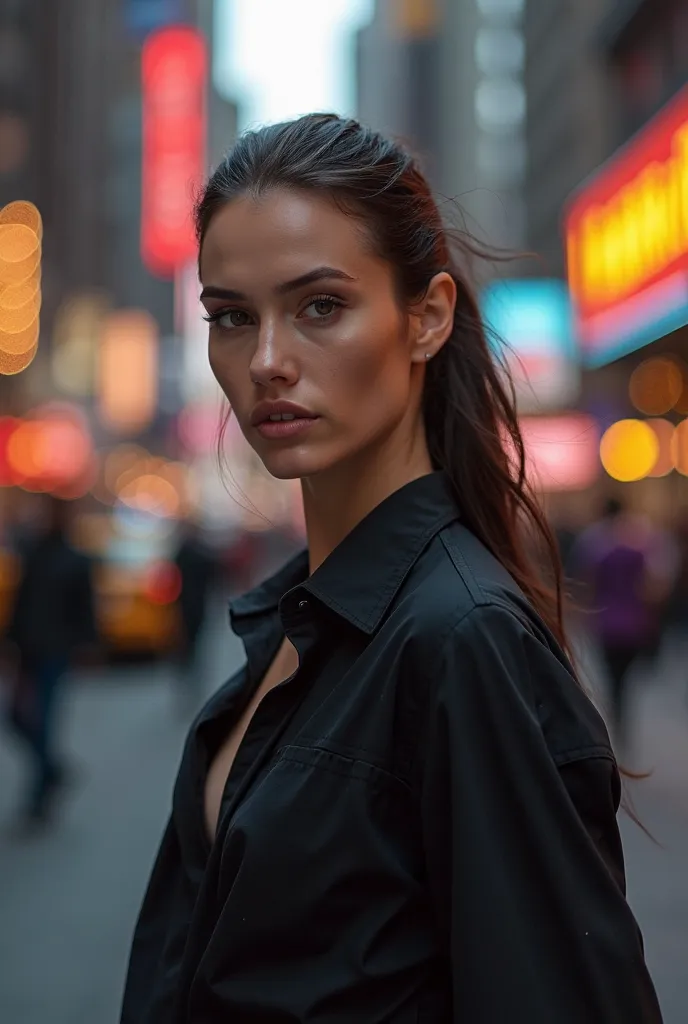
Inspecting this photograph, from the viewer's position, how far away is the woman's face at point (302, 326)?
1.65 metres

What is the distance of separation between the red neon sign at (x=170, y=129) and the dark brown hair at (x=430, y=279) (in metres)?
50.9

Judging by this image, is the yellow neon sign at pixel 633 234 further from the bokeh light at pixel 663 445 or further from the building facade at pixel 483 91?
the building facade at pixel 483 91

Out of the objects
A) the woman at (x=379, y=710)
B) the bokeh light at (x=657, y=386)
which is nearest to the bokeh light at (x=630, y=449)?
the bokeh light at (x=657, y=386)

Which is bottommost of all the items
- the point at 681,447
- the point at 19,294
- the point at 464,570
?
the point at 464,570

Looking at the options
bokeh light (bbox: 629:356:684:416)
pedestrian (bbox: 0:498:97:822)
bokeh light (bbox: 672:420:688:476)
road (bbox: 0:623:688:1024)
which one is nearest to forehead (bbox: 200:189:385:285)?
road (bbox: 0:623:688:1024)

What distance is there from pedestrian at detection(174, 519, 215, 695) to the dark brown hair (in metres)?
10.9

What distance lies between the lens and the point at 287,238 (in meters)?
1.64

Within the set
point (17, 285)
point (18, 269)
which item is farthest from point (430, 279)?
point (18, 269)

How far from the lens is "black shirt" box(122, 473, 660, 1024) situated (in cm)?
133

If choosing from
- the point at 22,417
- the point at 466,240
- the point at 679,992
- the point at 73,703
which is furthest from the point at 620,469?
the point at 22,417

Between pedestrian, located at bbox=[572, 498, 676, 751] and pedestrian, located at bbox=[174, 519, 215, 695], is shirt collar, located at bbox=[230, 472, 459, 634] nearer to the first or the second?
pedestrian, located at bbox=[572, 498, 676, 751]

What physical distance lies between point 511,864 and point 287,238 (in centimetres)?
83

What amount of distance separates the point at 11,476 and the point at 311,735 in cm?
4273

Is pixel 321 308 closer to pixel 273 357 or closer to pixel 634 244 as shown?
pixel 273 357
